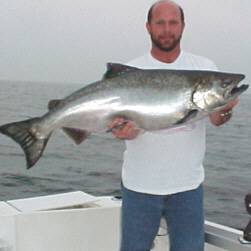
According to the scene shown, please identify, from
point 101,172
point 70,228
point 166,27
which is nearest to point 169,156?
point 166,27

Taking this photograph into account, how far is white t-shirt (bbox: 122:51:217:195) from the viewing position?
443 cm

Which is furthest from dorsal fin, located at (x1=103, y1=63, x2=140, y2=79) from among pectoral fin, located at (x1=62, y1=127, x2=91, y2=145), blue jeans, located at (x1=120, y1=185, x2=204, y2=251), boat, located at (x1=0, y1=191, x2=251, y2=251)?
boat, located at (x1=0, y1=191, x2=251, y2=251)

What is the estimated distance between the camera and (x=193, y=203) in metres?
4.51

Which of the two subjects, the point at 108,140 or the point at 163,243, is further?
the point at 108,140

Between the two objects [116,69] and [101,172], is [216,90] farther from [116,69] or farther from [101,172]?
[101,172]

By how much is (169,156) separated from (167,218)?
1.47ft

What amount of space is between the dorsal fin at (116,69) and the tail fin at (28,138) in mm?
527

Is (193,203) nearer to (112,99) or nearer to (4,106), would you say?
(112,99)

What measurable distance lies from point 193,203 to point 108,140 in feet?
83.9

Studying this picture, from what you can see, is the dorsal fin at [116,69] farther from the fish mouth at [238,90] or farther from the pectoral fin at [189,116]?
the fish mouth at [238,90]

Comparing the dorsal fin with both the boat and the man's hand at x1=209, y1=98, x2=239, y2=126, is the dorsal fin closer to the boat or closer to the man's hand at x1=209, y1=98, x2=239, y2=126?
the man's hand at x1=209, y1=98, x2=239, y2=126

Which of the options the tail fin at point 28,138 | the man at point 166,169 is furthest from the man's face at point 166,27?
the tail fin at point 28,138

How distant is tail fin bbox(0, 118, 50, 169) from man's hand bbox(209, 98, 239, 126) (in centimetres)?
103

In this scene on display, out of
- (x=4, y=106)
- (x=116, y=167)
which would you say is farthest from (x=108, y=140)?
(x=4, y=106)
